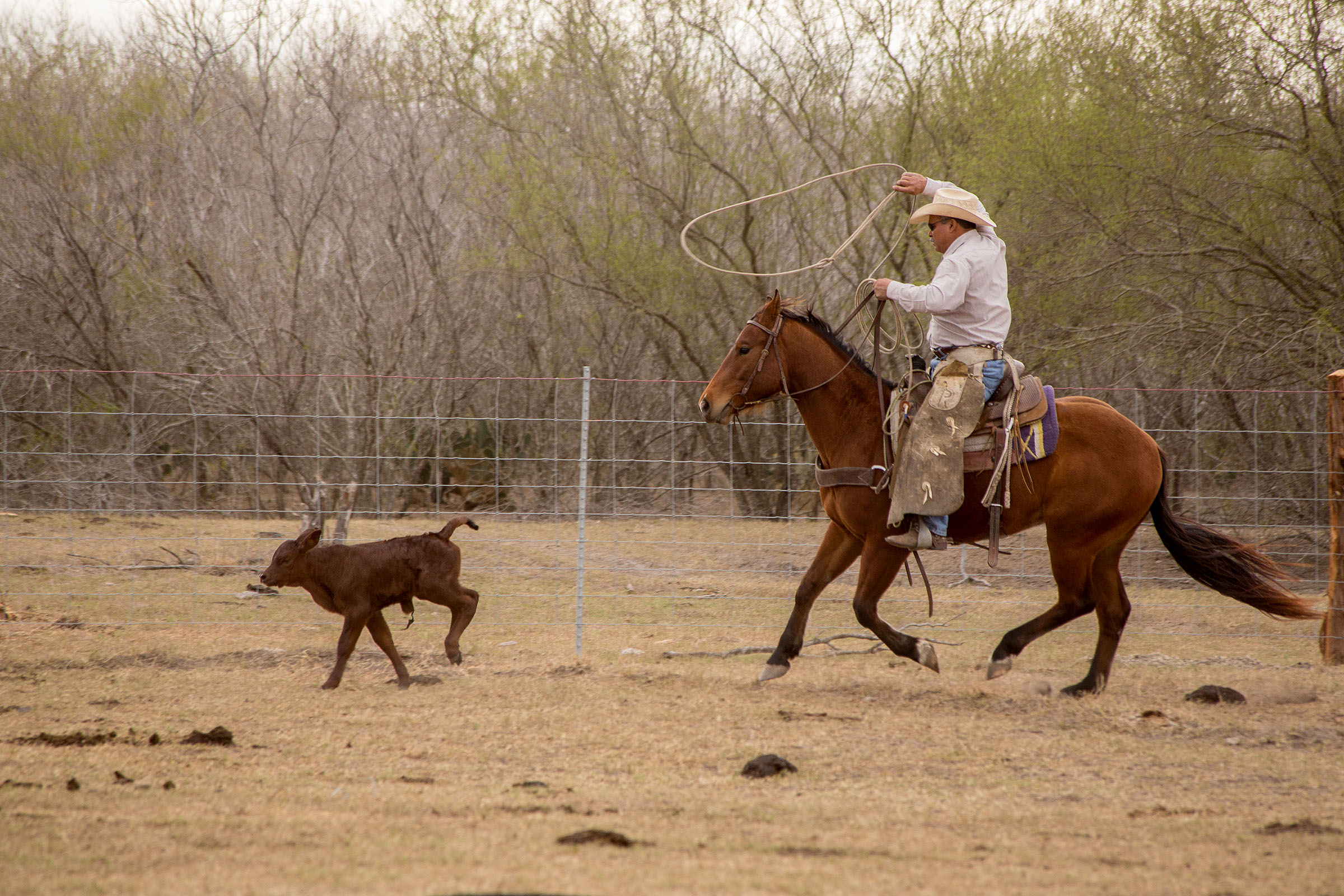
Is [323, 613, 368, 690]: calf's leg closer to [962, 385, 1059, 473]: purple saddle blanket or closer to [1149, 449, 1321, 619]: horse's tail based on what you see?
[962, 385, 1059, 473]: purple saddle blanket

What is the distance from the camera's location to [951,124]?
44.5 feet

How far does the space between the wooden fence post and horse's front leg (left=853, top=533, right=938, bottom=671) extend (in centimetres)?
312

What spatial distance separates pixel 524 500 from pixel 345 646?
586 cm

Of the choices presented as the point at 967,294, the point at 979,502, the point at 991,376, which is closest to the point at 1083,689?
the point at 979,502

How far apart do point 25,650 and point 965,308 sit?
21.3 feet

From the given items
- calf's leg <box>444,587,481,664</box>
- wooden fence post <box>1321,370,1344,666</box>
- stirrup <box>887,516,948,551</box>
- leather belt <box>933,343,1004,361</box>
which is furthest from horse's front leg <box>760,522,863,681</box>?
wooden fence post <box>1321,370,1344,666</box>

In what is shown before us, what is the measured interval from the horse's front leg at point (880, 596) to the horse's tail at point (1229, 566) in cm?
169

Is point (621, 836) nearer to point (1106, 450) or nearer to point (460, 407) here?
point (1106, 450)

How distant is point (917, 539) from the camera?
5.96 m

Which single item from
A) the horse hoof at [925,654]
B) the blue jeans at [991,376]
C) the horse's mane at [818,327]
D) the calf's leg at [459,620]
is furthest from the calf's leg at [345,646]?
the blue jeans at [991,376]

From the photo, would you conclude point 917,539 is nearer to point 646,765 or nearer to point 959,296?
point 959,296

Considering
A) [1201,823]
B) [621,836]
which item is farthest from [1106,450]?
[621,836]

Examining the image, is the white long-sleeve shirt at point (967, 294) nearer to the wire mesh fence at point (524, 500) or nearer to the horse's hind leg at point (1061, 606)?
the horse's hind leg at point (1061, 606)

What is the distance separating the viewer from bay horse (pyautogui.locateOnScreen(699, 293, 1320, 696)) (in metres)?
6.15
